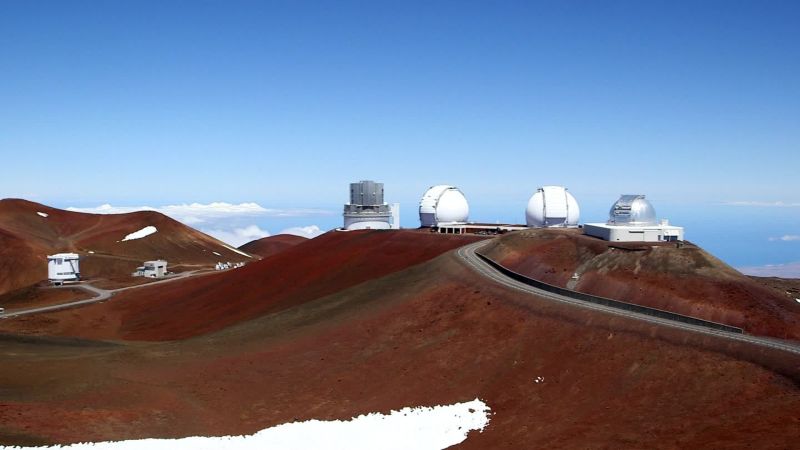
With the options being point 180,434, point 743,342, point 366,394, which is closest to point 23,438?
point 180,434

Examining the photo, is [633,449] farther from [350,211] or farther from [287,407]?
[350,211]

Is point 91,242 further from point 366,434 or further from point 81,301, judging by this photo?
point 366,434

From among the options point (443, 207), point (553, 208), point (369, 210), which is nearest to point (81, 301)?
point (369, 210)

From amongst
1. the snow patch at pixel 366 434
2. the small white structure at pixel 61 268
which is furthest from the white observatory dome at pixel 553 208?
the small white structure at pixel 61 268

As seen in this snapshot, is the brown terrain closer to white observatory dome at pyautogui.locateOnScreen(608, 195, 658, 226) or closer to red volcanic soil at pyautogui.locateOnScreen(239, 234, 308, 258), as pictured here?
white observatory dome at pyautogui.locateOnScreen(608, 195, 658, 226)

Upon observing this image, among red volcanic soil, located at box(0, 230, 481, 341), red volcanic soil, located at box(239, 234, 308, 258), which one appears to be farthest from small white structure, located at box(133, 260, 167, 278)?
red volcanic soil, located at box(239, 234, 308, 258)

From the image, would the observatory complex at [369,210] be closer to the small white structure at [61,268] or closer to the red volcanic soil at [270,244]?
the small white structure at [61,268]
